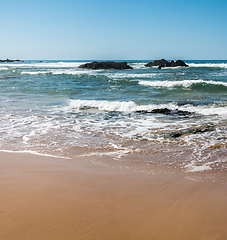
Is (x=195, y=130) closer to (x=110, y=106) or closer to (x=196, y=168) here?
(x=196, y=168)

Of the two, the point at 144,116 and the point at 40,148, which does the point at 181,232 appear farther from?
the point at 144,116

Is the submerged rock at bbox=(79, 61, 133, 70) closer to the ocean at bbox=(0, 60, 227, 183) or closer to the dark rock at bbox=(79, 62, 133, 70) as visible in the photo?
the dark rock at bbox=(79, 62, 133, 70)

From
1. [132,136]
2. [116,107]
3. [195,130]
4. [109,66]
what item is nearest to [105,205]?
[132,136]

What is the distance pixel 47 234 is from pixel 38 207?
0.46m

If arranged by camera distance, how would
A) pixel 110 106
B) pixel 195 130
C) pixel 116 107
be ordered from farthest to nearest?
pixel 110 106
pixel 116 107
pixel 195 130

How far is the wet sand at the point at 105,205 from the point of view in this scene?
2.07 meters

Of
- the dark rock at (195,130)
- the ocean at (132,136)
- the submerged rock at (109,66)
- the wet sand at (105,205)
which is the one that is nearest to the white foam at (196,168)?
the ocean at (132,136)

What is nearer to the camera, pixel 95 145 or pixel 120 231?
pixel 120 231

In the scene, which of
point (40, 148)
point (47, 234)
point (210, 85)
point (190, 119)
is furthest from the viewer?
point (210, 85)

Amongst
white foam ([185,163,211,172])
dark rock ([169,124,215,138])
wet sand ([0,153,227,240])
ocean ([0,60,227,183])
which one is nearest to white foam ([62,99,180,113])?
ocean ([0,60,227,183])

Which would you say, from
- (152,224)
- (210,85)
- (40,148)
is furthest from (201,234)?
(210,85)

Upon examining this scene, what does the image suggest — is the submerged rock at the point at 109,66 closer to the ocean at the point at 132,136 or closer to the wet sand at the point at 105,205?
the ocean at the point at 132,136

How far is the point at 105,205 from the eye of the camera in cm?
250

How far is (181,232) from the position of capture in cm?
207
